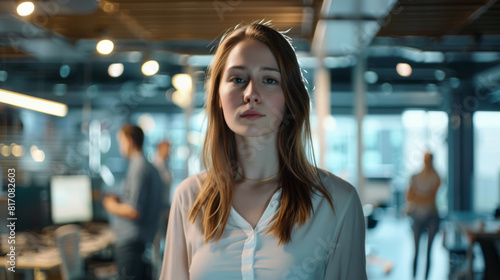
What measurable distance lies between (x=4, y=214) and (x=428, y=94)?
143 inches

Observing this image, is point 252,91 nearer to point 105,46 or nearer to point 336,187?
point 336,187

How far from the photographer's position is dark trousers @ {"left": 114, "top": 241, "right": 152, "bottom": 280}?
10.3 feet

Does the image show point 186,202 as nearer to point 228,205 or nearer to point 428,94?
point 228,205

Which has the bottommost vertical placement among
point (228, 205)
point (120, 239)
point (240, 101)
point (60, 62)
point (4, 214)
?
point (120, 239)

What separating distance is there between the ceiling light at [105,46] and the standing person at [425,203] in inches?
129

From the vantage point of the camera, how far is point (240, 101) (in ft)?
3.36

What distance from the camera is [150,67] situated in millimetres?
4758

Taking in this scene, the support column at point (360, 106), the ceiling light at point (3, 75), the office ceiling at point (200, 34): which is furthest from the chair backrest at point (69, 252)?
the support column at point (360, 106)

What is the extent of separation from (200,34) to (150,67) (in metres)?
0.92

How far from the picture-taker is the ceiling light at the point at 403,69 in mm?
4207

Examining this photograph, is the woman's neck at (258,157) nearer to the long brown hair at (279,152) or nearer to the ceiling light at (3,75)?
the long brown hair at (279,152)

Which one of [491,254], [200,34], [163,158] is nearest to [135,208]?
[163,158]

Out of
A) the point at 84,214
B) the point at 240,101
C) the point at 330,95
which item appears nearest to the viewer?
the point at 240,101

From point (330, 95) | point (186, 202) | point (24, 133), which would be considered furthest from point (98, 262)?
point (330, 95)
